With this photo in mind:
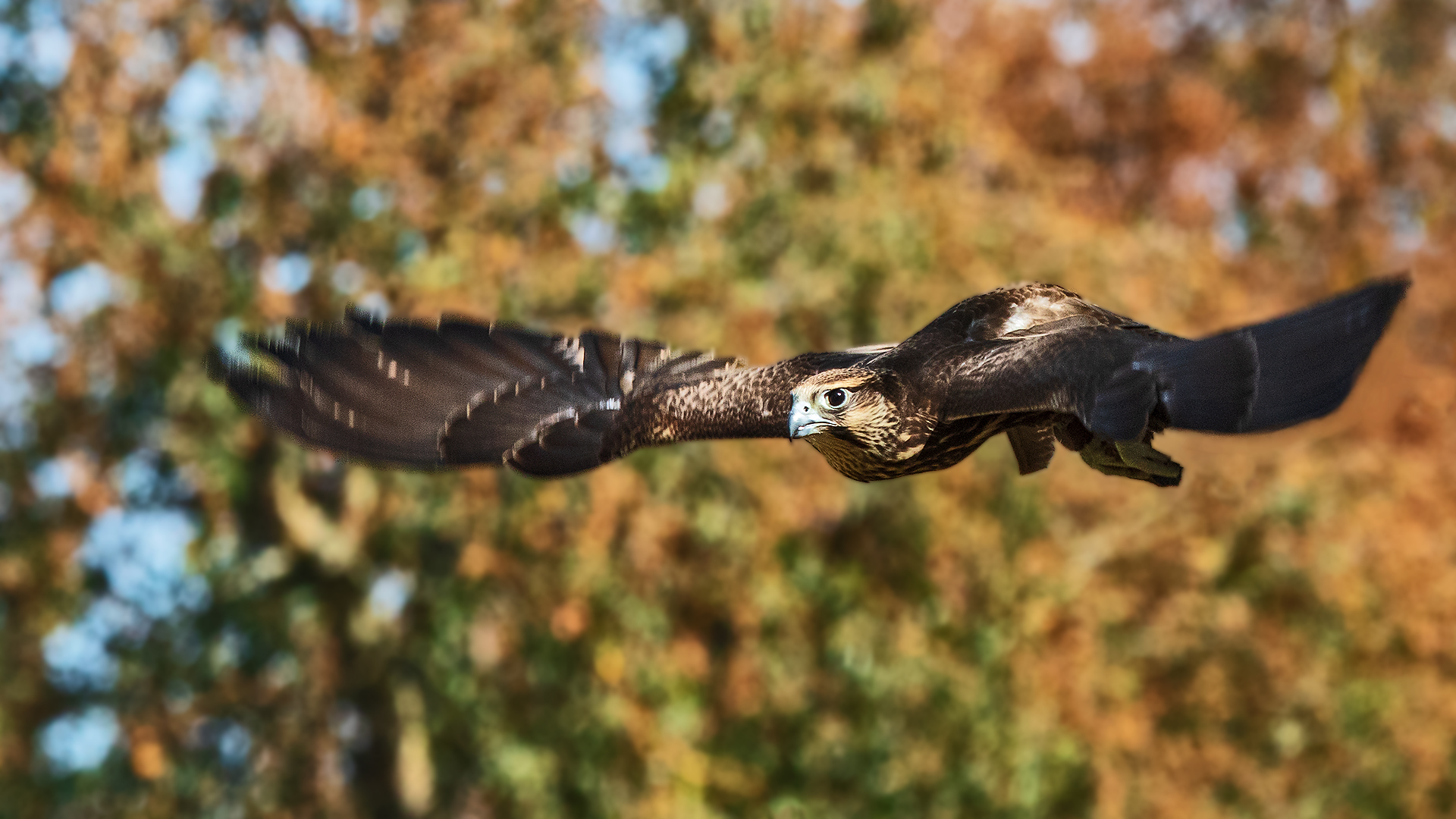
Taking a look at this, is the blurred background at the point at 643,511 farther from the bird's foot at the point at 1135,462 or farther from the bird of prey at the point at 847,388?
the bird's foot at the point at 1135,462

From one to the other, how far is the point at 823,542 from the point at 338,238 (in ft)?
15.8

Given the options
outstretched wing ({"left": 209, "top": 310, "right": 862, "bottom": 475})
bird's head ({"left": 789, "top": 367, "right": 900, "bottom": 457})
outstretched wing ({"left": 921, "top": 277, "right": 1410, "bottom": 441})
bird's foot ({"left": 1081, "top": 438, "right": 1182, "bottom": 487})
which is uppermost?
outstretched wing ({"left": 209, "top": 310, "right": 862, "bottom": 475})

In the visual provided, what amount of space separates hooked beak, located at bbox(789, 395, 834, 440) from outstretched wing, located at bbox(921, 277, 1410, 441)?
490 mm

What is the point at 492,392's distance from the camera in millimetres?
6473

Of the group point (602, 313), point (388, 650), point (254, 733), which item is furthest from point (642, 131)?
point (254, 733)

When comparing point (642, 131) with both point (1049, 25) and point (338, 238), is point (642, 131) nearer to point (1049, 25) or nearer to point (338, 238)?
point (338, 238)

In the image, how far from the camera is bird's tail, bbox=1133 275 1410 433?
3779mm

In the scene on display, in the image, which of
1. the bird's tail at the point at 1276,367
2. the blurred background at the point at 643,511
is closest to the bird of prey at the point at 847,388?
the bird's tail at the point at 1276,367

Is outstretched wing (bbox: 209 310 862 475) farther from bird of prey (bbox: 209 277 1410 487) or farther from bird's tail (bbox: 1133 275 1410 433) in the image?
bird's tail (bbox: 1133 275 1410 433)

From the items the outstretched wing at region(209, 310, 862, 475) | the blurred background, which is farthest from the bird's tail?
the blurred background

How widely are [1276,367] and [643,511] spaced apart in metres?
9.91

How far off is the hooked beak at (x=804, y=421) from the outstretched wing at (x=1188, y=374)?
19.3 inches

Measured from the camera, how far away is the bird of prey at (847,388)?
13.1 feet

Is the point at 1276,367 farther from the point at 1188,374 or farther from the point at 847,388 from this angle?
the point at 847,388
